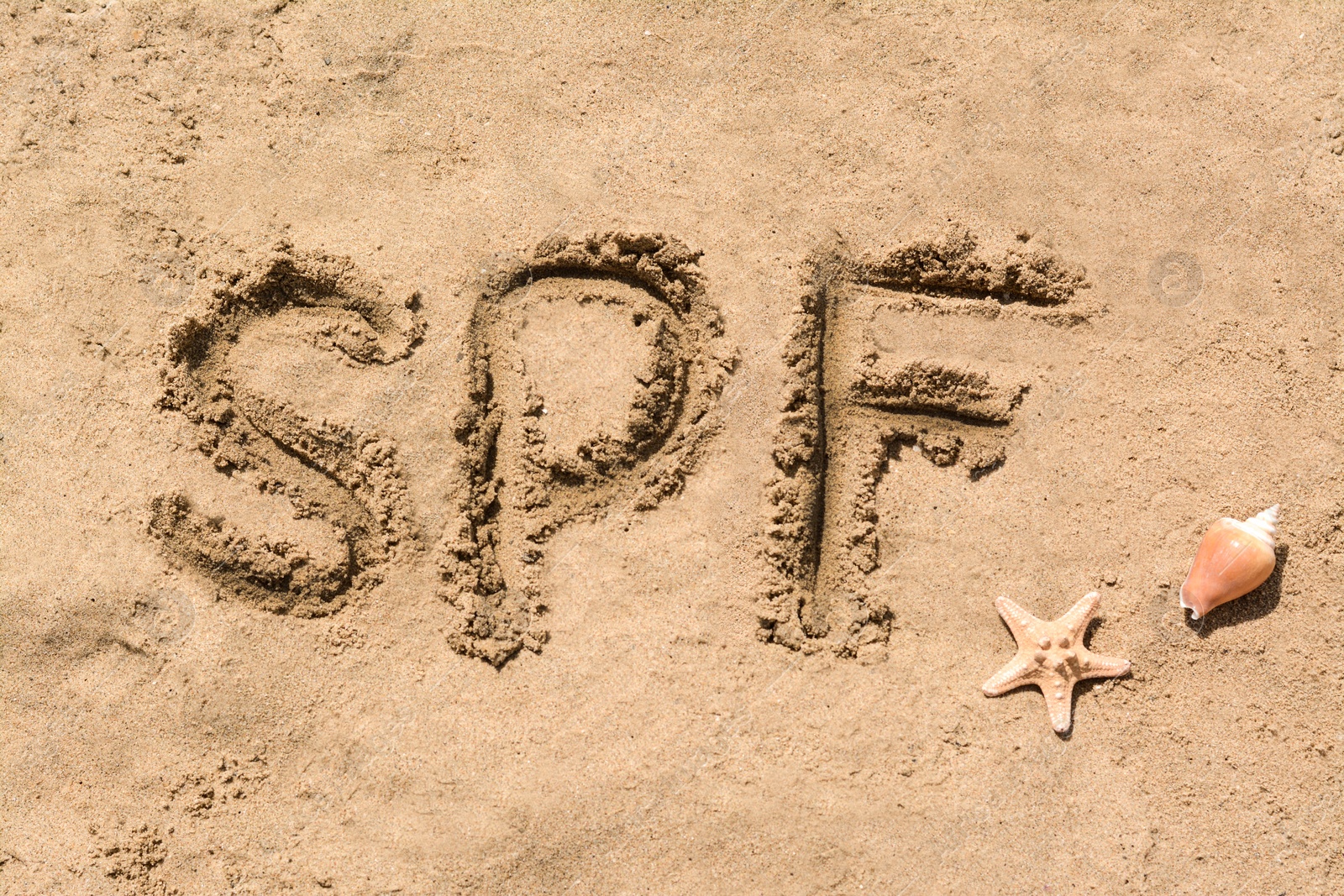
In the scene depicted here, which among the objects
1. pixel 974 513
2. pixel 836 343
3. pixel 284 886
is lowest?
pixel 284 886

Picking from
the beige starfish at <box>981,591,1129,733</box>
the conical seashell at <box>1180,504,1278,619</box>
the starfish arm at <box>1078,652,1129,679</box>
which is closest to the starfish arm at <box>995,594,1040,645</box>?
the beige starfish at <box>981,591,1129,733</box>

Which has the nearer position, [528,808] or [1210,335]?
[528,808]

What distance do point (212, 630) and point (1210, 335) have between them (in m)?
4.43

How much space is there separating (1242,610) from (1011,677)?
104 centimetres

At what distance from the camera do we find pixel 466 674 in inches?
140

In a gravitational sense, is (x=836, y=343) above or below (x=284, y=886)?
above

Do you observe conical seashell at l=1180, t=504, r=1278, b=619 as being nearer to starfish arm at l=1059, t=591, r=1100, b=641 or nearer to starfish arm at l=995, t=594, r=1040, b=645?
starfish arm at l=1059, t=591, r=1100, b=641

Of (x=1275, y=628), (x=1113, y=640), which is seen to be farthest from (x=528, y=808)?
(x=1275, y=628)

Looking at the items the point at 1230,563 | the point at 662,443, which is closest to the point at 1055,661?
the point at 1230,563

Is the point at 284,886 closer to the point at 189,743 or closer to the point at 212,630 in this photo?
the point at 189,743

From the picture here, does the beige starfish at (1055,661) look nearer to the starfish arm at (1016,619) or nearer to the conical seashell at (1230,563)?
the starfish arm at (1016,619)

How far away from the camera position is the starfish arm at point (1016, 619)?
348 centimetres

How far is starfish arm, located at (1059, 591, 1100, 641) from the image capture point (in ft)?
11.4

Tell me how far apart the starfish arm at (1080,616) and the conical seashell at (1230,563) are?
39cm
